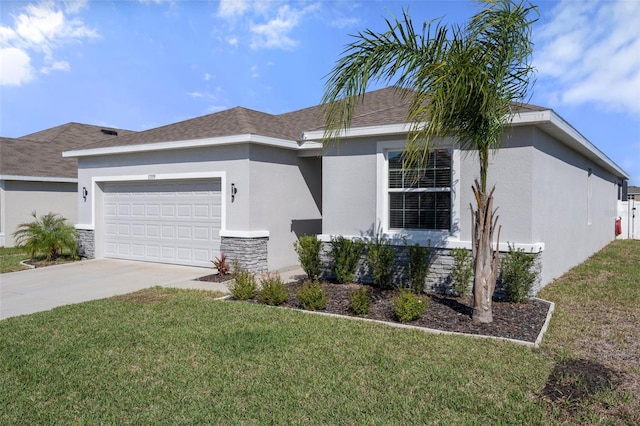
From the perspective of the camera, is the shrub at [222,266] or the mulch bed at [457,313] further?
the shrub at [222,266]

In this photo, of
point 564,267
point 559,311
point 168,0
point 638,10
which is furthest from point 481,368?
point 168,0

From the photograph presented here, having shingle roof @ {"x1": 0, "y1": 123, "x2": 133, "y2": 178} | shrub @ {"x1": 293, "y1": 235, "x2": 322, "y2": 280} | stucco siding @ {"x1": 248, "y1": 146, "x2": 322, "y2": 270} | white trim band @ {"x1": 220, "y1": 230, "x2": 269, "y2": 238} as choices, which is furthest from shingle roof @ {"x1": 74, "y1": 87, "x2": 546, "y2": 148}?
shingle roof @ {"x1": 0, "y1": 123, "x2": 133, "y2": 178}

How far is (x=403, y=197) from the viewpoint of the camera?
30.8 feet

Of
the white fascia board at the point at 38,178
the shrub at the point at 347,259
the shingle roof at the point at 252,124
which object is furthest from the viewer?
the white fascia board at the point at 38,178

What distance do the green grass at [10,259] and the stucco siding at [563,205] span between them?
12.8 metres

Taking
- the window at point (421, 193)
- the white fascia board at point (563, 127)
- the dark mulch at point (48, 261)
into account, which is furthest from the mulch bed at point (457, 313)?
the dark mulch at point (48, 261)

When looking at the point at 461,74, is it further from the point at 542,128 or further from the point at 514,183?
the point at 542,128

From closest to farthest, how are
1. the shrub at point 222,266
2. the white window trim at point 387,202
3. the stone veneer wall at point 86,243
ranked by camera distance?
1. the white window trim at point 387,202
2. the shrub at point 222,266
3. the stone veneer wall at point 86,243

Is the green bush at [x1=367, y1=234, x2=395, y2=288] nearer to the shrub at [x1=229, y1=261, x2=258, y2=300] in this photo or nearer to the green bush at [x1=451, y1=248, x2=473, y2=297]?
the green bush at [x1=451, y1=248, x2=473, y2=297]

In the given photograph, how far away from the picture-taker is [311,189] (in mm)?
12961

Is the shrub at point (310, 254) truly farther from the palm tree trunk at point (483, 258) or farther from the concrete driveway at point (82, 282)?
the palm tree trunk at point (483, 258)

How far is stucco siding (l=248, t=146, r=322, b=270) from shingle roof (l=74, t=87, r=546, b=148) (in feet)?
2.22

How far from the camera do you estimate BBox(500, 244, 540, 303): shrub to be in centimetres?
752

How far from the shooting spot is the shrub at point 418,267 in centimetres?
862
